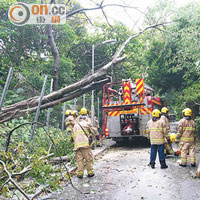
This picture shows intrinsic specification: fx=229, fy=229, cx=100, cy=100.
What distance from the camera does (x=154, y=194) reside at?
418cm

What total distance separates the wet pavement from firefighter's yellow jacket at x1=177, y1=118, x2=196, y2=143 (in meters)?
0.82

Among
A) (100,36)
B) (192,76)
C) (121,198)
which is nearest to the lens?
(121,198)

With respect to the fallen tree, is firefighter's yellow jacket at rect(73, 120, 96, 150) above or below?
below

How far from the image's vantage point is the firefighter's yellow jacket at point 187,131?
6.73 metres

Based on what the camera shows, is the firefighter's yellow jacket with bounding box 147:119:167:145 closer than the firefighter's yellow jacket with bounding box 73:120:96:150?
No

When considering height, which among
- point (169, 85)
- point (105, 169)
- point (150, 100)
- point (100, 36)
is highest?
point (100, 36)

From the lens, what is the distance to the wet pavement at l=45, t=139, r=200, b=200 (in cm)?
413

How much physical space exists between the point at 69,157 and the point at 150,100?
572 centimetres

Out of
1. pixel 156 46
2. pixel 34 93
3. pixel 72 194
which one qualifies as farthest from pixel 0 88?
pixel 156 46

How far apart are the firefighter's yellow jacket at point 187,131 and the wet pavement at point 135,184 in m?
0.82

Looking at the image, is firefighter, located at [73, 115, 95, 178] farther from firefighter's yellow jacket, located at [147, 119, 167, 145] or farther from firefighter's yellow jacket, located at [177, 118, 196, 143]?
firefighter's yellow jacket, located at [177, 118, 196, 143]

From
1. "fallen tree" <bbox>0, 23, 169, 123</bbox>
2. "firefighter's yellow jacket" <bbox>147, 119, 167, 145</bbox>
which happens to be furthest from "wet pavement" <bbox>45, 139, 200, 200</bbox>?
"fallen tree" <bbox>0, 23, 169, 123</bbox>

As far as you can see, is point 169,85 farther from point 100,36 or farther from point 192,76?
point 100,36

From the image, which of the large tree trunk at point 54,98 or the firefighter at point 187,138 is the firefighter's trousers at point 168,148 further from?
the large tree trunk at point 54,98
